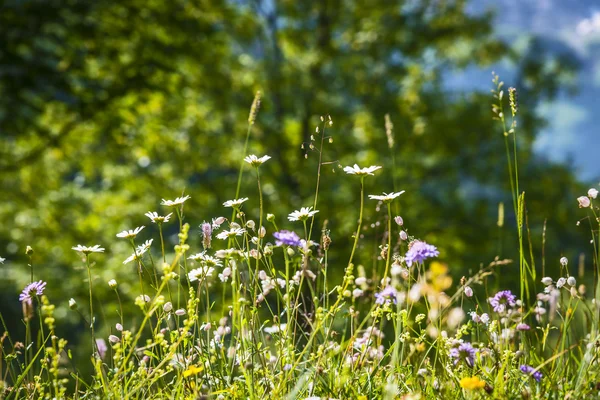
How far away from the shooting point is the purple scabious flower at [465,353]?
1.44 metres

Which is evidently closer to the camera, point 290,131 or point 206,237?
point 206,237

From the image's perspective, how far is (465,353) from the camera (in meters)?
1.44

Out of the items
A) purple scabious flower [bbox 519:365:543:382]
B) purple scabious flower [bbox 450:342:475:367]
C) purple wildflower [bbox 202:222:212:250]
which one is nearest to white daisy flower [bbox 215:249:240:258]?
purple wildflower [bbox 202:222:212:250]

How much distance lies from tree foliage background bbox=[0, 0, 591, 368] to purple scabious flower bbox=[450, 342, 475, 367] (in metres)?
6.77

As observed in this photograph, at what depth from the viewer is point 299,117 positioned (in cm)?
997

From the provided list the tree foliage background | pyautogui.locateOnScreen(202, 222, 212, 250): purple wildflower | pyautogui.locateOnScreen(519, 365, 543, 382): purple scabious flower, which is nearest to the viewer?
pyautogui.locateOnScreen(519, 365, 543, 382): purple scabious flower

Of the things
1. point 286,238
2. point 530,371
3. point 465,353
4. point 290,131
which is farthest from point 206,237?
point 290,131

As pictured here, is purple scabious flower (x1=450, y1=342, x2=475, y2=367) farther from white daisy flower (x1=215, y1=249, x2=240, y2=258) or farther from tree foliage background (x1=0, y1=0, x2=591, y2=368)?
tree foliage background (x1=0, y1=0, x2=591, y2=368)

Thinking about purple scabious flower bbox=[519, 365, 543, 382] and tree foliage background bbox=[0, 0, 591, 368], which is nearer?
purple scabious flower bbox=[519, 365, 543, 382]

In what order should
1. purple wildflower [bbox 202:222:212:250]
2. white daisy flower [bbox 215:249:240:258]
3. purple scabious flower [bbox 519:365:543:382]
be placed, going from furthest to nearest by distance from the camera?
purple wildflower [bbox 202:222:212:250] < white daisy flower [bbox 215:249:240:258] < purple scabious flower [bbox 519:365:543:382]

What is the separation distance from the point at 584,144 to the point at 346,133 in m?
74.5

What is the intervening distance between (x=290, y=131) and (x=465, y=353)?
29.0ft

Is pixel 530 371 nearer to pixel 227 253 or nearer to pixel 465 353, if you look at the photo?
pixel 465 353

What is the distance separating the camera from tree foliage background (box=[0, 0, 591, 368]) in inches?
352
